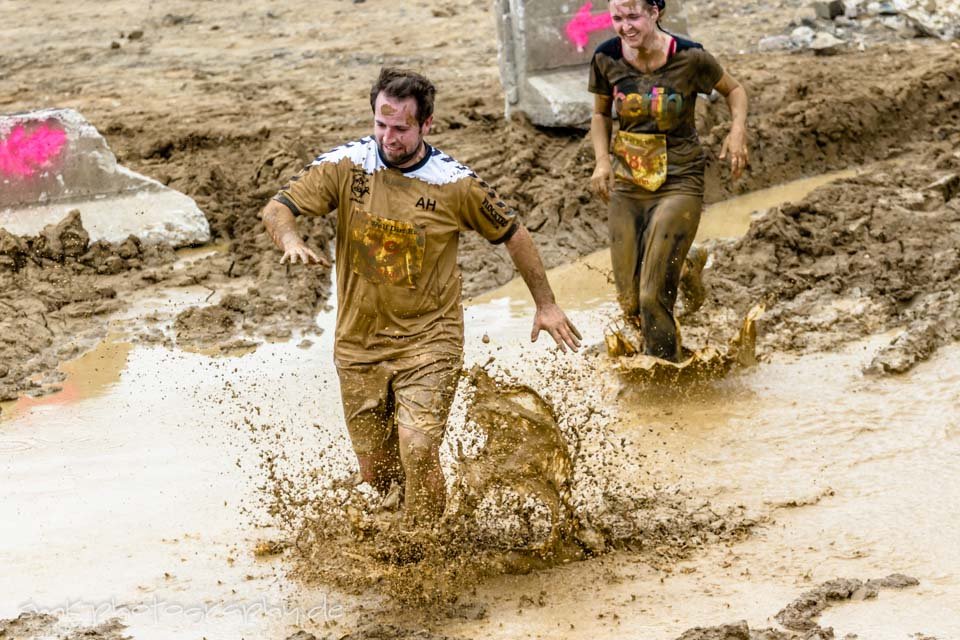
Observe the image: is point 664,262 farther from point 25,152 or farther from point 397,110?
point 25,152

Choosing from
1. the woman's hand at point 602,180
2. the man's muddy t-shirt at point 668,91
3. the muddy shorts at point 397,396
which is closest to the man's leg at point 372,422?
the muddy shorts at point 397,396

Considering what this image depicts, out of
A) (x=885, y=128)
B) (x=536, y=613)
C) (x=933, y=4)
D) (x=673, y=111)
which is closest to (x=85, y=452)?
(x=536, y=613)

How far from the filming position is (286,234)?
16.7 feet

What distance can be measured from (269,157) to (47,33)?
25.2ft

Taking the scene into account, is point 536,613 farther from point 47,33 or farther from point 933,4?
point 47,33

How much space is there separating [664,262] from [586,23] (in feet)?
16.1

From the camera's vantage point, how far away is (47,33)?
691 inches

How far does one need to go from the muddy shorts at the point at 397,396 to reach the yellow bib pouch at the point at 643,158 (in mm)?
2273

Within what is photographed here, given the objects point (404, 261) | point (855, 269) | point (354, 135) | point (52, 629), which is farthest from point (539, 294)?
point (354, 135)

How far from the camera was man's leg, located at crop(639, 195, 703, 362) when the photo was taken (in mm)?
7211

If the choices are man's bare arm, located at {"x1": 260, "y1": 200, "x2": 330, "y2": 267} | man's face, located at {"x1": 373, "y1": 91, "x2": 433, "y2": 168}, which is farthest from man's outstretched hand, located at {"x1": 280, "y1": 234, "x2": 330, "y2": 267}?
man's face, located at {"x1": 373, "y1": 91, "x2": 433, "y2": 168}

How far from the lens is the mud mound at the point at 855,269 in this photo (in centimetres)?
807

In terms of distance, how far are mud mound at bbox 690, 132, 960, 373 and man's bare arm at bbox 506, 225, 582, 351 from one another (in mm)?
2768

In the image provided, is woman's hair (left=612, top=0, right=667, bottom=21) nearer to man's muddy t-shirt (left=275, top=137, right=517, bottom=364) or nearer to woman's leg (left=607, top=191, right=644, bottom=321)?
woman's leg (left=607, top=191, right=644, bottom=321)
